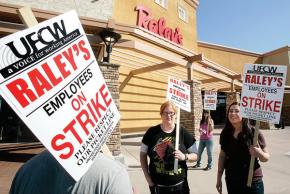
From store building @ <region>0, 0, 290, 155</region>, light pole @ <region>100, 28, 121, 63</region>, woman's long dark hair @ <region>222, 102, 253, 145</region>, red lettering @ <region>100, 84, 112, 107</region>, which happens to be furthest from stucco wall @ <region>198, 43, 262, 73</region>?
red lettering @ <region>100, 84, 112, 107</region>

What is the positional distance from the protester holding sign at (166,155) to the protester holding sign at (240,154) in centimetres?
46

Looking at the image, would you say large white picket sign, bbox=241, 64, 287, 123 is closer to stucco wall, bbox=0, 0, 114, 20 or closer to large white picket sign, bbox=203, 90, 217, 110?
large white picket sign, bbox=203, 90, 217, 110

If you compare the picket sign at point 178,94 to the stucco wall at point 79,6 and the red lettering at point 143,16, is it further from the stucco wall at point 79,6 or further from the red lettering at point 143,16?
the red lettering at point 143,16

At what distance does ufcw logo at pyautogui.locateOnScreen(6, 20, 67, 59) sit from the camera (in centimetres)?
140

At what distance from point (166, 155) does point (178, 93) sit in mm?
1271

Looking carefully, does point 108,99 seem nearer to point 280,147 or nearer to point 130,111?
point 280,147

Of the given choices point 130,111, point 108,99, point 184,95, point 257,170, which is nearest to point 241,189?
point 257,170

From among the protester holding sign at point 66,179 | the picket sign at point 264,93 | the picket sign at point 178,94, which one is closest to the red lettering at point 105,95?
the protester holding sign at point 66,179

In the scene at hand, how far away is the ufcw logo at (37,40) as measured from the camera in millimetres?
1404

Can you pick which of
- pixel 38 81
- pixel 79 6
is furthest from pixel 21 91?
pixel 79 6

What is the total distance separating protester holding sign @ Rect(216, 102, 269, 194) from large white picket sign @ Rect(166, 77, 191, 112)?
0.85 m

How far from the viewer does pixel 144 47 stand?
977cm

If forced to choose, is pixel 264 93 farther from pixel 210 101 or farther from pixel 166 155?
pixel 210 101

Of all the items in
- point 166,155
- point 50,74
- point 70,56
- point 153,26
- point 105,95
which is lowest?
point 166,155
